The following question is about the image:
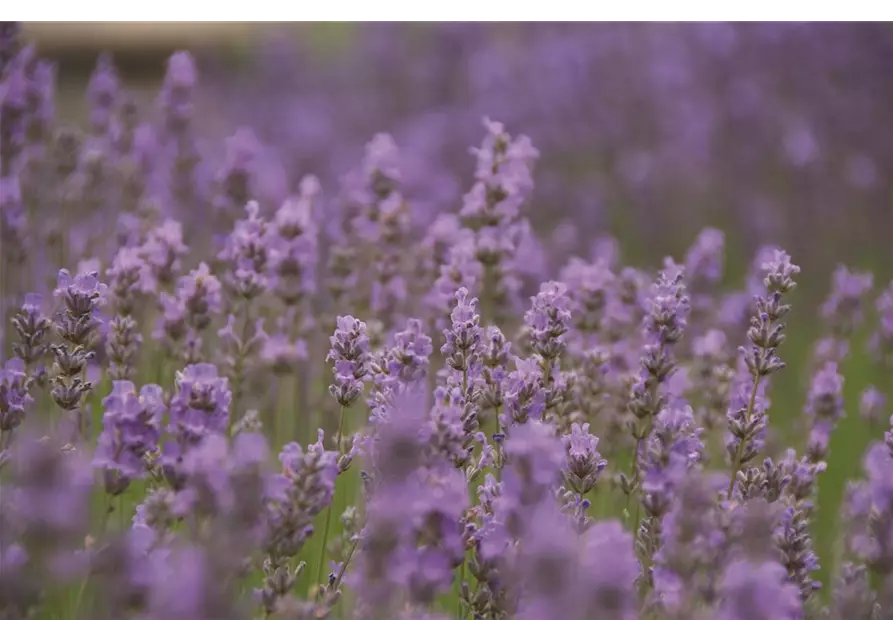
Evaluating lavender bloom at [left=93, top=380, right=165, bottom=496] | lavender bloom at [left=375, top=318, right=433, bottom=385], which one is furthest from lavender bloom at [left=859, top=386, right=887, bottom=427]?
lavender bloom at [left=93, top=380, right=165, bottom=496]

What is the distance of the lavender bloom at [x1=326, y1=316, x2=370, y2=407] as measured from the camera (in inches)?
90.1

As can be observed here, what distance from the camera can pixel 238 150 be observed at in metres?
3.58

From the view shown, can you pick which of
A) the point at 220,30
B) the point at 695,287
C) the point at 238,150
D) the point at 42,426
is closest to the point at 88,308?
the point at 42,426

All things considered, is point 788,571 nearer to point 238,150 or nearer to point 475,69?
point 238,150

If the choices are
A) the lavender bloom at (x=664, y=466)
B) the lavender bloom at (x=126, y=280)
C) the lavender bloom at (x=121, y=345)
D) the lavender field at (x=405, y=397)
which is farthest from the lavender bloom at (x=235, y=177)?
the lavender bloom at (x=664, y=466)

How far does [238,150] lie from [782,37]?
5.50 m

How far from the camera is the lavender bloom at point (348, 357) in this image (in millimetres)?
2289

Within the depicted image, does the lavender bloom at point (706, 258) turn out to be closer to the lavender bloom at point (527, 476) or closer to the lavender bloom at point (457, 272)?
the lavender bloom at point (457, 272)

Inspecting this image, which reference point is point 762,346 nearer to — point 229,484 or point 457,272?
point 457,272

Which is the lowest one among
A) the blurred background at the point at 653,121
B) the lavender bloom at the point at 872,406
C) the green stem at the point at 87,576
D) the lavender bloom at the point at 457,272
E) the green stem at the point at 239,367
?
the green stem at the point at 87,576

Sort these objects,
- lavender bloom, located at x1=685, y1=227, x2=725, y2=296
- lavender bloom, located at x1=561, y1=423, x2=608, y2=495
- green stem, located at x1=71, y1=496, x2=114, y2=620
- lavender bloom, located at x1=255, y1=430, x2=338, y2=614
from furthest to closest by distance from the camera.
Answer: lavender bloom, located at x1=685, y1=227, x2=725, y2=296 → lavender bloom, located at x1=561, y1=423, x2=608, y2=495 → green stem, located at x1=71, y1=496, x2=114, y2=620 → lavender bloom, located at x1=255, y1=430, x2=338, y2=614

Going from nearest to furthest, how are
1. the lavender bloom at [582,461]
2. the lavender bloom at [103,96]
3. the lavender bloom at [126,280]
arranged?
1. the lavender bloom at [582,461]
2. the lavender bloom at [126,280]
3. the lavender bloom at [103,96]

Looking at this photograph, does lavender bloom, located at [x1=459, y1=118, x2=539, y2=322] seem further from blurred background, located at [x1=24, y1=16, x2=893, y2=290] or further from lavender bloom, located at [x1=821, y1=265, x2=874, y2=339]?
blurred background, located at [x1=24, y1=16, x2=893, y2=290]
